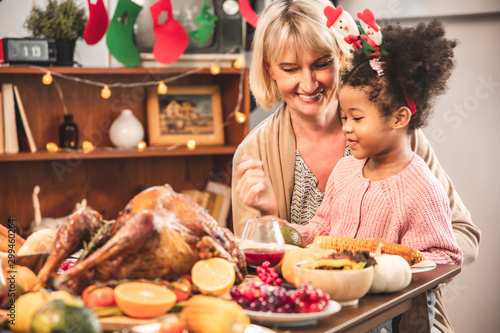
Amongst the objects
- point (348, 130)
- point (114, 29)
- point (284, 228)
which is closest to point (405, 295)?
point (284, 228)

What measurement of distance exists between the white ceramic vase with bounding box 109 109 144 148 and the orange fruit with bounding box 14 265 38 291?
2.01 meters

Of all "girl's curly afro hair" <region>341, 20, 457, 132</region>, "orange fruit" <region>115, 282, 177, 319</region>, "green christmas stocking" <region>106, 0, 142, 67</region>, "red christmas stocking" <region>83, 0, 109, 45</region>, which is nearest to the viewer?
"orange fruit" <region>115, 282, 177, 319</region>

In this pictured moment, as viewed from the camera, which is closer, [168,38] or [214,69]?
[168,38]

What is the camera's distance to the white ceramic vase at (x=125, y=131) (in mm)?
2922

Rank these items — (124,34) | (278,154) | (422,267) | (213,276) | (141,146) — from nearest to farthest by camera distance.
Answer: (213,276), (422,267), (278,154), (124,34), (141,146)

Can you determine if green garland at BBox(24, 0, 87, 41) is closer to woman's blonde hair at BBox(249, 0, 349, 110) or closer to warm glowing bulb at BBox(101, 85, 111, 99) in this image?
warm glowing bulb at BBox(101, 85, 111, 99)

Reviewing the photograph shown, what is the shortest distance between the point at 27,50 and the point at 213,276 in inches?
79.9

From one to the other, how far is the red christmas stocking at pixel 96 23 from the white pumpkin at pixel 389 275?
1.97m

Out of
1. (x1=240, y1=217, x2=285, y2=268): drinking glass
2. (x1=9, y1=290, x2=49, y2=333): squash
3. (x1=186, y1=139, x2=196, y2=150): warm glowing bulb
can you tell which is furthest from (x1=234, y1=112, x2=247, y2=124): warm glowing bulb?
(x1=9, y1=290, x2=49, y2=333): squash

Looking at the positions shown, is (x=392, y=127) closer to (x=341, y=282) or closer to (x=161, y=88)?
(x=341, y=282)

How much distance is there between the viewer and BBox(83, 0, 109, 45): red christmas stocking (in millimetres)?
2619

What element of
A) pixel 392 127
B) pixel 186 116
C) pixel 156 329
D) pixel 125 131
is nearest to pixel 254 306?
pixel 156 329

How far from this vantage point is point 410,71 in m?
1.46

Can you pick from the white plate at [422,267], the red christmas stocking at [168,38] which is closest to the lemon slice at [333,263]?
the white plate at [422,267]
